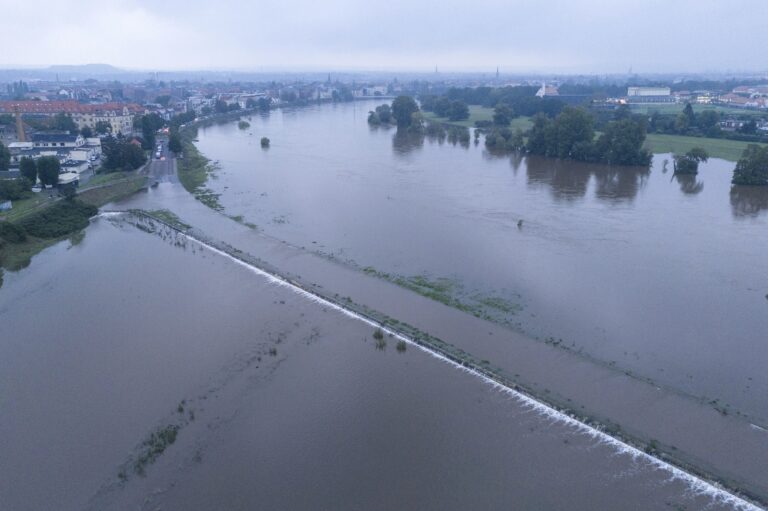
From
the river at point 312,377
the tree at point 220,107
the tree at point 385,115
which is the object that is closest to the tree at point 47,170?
the river at point 312,377

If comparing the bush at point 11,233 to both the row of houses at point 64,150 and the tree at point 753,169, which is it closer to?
the row of houses at point 64,150

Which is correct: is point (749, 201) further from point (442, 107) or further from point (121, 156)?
point (442, 107)

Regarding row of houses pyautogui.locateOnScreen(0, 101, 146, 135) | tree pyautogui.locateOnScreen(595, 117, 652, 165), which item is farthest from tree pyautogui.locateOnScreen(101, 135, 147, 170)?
tree pyautogui.locateOnScreen(595, 117, 652, 165)

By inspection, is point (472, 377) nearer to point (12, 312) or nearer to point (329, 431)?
point (329, 431)

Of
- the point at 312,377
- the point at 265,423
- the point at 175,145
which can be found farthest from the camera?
the point at 175,145

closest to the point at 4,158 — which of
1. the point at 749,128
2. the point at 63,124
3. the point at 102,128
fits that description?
the point at 63,124

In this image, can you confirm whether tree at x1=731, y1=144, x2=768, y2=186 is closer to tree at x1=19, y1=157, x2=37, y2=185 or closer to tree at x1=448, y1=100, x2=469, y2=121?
tree at x1=448, y1=100, x2=469, y2=121
